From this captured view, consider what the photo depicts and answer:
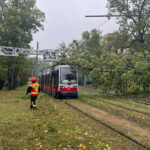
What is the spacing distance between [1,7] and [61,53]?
14060 millimetres

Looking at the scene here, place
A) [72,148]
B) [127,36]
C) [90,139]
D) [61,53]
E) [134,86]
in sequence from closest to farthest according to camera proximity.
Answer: [72,148]
[90,139]
[134,86]
[61,53]
[127,36]

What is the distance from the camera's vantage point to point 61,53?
25.8 meters

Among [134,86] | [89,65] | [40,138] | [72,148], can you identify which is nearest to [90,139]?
[72,148]

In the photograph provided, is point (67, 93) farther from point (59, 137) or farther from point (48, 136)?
point (59, 137)

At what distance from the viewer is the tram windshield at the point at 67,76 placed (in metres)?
18.8

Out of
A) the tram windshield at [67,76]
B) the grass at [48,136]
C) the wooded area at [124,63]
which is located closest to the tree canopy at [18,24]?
the wooded area at [124,63]

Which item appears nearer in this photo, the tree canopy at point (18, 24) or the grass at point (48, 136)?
the grass at point (48, 136)

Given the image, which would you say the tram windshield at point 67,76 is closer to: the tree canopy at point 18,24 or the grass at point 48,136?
the grass at point 48,136

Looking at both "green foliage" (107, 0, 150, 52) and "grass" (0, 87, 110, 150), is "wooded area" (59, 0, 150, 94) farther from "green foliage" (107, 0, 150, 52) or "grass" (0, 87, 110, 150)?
"grass" (0, 87, 110, 150)

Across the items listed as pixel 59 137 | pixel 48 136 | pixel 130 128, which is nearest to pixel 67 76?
pixel 130 128

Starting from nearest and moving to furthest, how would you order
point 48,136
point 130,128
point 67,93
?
point 48,136 → point 130,128 → point 67,93

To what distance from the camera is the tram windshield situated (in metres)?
18.8

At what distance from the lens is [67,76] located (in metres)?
19.0

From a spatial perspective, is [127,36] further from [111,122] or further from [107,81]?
[111,122]
